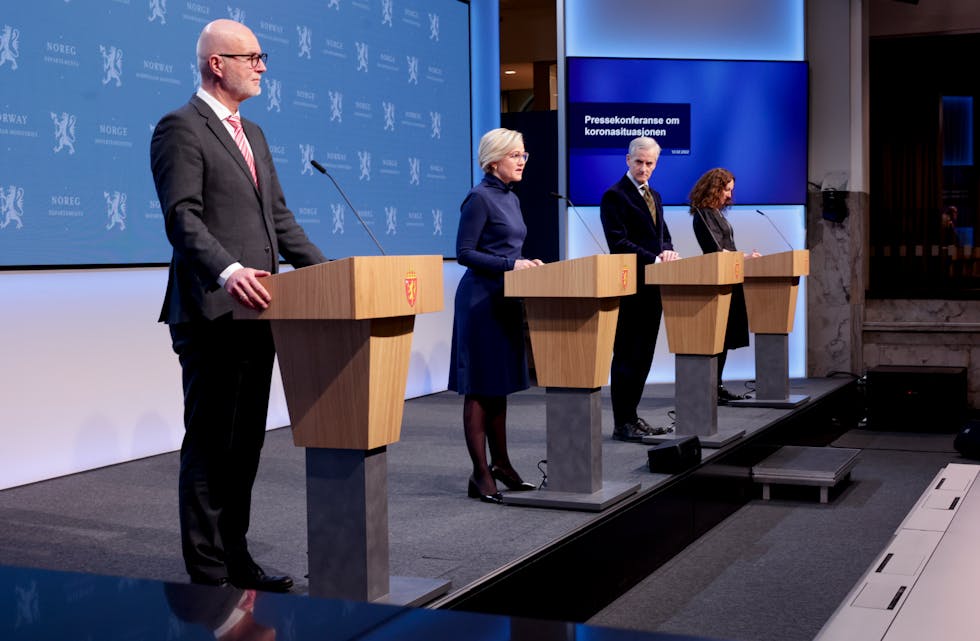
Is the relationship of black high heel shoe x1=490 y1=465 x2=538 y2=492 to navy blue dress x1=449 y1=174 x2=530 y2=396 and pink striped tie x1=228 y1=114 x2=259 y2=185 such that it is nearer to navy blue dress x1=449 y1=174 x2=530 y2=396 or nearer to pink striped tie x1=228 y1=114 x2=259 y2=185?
navy blue dress x1=449 y1=174 x2=530 y2=396

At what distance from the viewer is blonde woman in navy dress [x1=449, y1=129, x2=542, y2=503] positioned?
3838 millimetres

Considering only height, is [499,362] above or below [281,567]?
above

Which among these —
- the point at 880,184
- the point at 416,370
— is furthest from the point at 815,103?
the point at 416,370

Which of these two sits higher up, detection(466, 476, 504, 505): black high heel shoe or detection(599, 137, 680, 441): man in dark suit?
detection(599, 137, 680, 441): man in dark suit

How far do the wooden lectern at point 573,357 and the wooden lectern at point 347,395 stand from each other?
1.15m

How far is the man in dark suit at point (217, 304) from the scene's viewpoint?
261 centimetres

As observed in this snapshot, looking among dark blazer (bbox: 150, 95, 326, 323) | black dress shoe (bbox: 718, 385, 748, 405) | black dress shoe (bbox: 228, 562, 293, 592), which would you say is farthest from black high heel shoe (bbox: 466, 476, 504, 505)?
black dress shoe (bbox: 718, 385, 748, 405)

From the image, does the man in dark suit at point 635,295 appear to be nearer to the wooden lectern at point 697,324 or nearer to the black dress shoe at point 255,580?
the wooden lectern at point 697,324

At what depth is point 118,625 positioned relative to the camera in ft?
4.79

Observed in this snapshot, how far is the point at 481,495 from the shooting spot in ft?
13.2

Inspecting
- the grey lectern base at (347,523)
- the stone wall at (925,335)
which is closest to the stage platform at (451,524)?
the grey lectern base at (347,523)

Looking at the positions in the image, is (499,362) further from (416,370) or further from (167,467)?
(416,370)

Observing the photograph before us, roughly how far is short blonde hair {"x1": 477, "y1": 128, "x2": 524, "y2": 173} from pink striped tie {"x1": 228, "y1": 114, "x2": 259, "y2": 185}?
49.3 inches

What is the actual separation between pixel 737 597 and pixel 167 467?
2.47 metres
